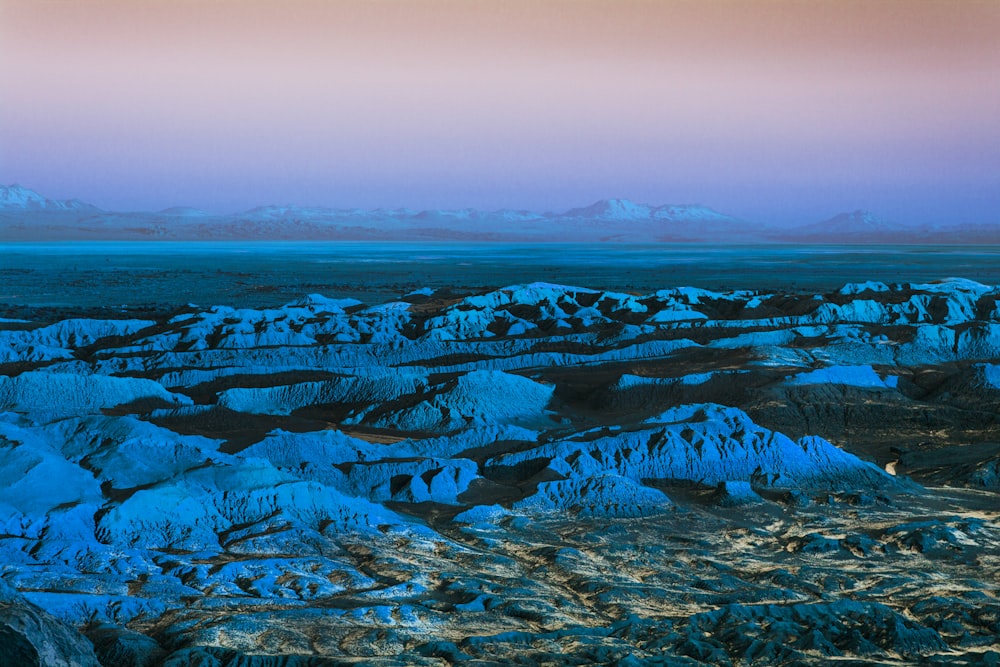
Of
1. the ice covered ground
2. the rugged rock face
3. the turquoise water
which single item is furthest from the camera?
the turquoise water

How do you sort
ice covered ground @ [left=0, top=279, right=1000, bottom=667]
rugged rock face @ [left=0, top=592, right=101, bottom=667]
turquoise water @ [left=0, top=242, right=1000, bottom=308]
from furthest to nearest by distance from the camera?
1. turquoise water @ [left=0, top=242, right=1000, bottom=308]
2. ice covered ground @ [left=0, top=279, right=1000, bottom=667]
3. rugged rock face @ [left=0, top=592, right=101, bottom=667]

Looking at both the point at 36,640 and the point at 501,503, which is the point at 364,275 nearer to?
the point at 501,503

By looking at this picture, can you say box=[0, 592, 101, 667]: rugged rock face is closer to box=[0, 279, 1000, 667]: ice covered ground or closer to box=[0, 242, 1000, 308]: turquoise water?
box=[0, 279, 1000, 667]: ice covered ground

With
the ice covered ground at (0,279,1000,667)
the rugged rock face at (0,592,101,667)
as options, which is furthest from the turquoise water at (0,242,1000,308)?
the rugged rock face at (0,592,101,667)

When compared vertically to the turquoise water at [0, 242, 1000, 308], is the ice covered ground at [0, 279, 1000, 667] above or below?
below

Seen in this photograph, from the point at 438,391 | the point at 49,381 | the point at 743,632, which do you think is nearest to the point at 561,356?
the point at 438,391

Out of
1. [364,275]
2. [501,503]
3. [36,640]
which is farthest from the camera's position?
[364,275]

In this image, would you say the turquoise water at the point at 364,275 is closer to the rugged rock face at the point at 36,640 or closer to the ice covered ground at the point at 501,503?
the ice covered ground at the point at 501,503

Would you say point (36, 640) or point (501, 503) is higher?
point (36, 640)

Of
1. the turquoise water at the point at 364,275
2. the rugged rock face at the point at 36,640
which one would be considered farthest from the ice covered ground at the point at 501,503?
the turquoise water at the point at 364,275

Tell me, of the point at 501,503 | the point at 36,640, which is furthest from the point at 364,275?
the point at 36,640
